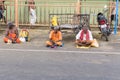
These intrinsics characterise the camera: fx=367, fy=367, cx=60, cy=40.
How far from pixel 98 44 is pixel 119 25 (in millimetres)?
3037

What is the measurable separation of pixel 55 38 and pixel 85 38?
996 millimetres

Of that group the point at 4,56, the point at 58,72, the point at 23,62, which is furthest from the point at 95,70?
the point at 4,56

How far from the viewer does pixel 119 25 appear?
15078 mm

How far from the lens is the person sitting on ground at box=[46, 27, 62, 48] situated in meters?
12.0

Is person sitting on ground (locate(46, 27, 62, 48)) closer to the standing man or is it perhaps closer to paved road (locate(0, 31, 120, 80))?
paved road (locate(0, 31, 120, 80))

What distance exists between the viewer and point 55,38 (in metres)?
12.2

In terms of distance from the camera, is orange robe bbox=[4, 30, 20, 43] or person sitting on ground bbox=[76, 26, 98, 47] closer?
person sitting on ground bbox=[76, 26, 98, 47]

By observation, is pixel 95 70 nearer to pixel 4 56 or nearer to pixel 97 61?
pixel 97 61

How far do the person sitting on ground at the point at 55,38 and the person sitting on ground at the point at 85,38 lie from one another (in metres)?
0.60

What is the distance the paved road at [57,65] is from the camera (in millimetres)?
8047

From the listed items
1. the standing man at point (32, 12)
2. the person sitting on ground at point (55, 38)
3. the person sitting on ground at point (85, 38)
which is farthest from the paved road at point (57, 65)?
the standing man at point (32, 12)

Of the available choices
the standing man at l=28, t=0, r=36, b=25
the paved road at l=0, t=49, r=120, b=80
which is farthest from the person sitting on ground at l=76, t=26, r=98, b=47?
the standing man at l=28, t=0, r=36, b=25

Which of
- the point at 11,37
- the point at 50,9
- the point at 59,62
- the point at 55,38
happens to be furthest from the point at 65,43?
the point at 50,9

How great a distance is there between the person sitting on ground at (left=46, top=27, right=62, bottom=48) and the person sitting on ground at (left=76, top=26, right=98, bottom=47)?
60 cm
